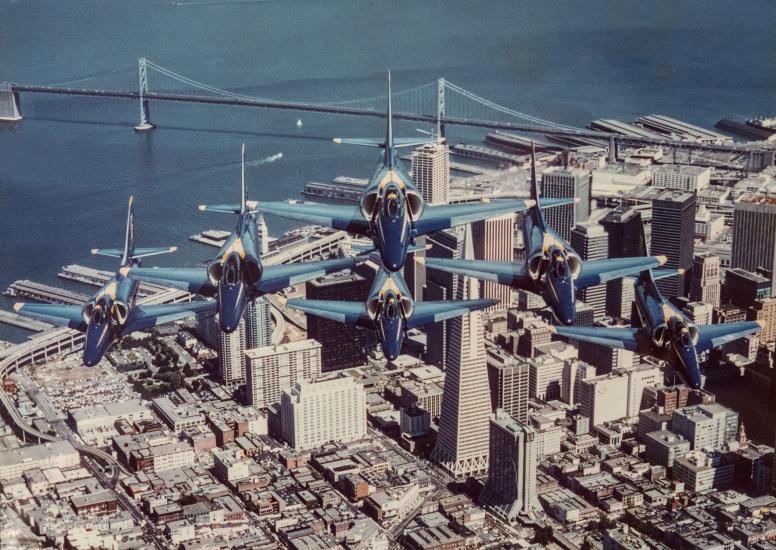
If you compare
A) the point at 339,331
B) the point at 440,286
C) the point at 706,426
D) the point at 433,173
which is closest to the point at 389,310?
the point at 706,426

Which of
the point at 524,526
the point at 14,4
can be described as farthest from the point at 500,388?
the point at 14,4

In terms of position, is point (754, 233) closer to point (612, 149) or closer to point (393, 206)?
point (612, 149)

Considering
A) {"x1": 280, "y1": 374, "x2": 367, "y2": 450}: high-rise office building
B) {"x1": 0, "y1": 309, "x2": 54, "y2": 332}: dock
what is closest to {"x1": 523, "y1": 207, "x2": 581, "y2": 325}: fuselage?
{"x1": 280, "y1": 374, "x2": 367, "y2": 450}: high-rise office building

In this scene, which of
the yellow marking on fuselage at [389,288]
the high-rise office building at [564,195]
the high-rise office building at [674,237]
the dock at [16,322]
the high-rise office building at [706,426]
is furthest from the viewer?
the high-rise office building at [564,195]

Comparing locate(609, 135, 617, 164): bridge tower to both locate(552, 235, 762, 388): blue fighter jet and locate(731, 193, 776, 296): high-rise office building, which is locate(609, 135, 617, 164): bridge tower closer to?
locate(731, 193, 776, 296): high-rise office building

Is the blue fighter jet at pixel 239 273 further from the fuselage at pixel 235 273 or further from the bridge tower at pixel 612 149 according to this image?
the bridge tower at pixel 612 149

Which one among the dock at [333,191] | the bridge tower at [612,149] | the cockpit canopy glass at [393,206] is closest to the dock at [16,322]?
the dock at [333,191]

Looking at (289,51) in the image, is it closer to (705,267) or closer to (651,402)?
(705,267)
